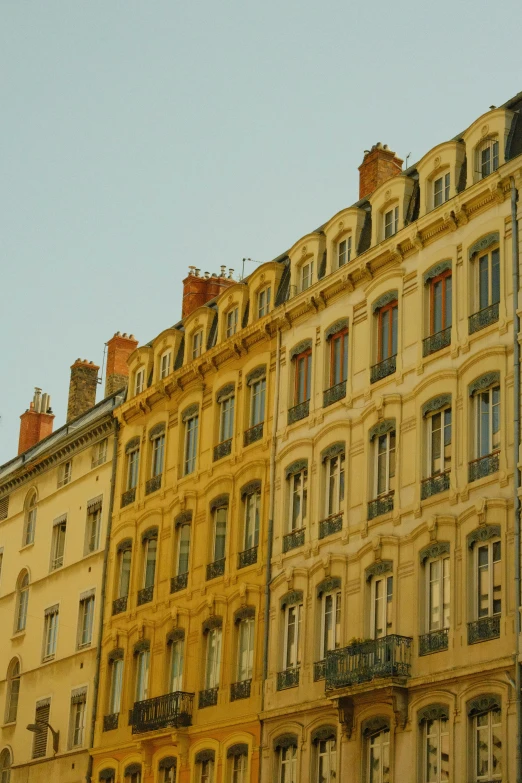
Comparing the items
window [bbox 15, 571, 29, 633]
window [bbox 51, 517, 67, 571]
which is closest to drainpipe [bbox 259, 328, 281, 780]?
window [bbox 51, 517, 67, 571]

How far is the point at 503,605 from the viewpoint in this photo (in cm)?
2983

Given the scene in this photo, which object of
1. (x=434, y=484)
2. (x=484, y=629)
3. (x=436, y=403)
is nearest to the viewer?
(x=484, y=629)

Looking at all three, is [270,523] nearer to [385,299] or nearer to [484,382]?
[385,299]

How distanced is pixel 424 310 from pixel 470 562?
21.3 feet

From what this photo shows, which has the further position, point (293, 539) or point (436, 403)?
point (293, 539)

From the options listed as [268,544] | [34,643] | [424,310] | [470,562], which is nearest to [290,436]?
[268,544]

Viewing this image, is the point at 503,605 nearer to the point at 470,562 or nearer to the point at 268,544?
the point at 470,562

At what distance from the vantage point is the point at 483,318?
107 ft

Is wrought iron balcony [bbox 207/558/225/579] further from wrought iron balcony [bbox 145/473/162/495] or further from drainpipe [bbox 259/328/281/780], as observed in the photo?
wrought iron balcony [bbox 145/473/162/495]

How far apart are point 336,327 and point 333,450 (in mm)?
3286

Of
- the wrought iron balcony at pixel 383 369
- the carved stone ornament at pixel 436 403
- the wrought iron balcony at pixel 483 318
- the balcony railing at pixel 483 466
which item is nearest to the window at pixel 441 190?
the wrought iron balcony at pixel 483 318

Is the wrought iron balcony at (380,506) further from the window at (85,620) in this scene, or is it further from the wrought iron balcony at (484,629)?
the window at (85,620)

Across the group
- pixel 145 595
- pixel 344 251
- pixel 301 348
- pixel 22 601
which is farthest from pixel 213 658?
pixel 22 601

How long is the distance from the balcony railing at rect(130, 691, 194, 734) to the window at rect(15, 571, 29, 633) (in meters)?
11.4
